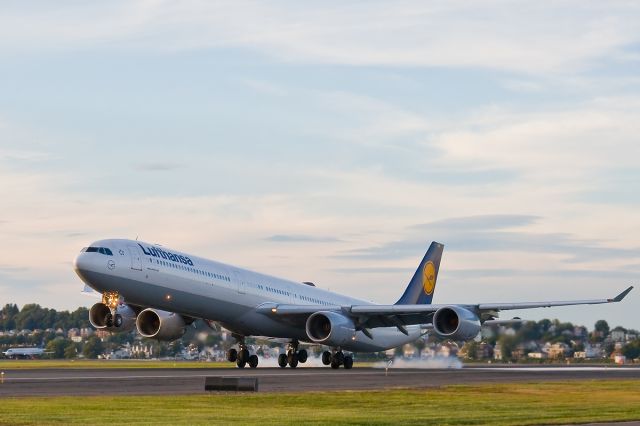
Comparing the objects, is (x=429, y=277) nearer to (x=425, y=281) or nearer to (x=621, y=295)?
(x=425, y=281)

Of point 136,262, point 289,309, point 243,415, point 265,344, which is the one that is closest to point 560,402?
point 243,415

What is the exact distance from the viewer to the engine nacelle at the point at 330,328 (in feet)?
205

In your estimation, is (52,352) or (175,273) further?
(52,352)

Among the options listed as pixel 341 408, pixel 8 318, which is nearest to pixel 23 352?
pixel 8 318

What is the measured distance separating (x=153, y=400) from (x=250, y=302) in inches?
1264

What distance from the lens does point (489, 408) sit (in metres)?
31.2

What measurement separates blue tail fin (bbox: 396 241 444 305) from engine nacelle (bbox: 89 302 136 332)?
21.2 metres

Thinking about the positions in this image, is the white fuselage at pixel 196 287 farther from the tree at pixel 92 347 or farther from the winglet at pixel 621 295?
the tree at pixel 92 347

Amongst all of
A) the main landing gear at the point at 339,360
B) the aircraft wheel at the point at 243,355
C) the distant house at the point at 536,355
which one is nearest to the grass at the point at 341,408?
the main landing gear at the point at 339,360

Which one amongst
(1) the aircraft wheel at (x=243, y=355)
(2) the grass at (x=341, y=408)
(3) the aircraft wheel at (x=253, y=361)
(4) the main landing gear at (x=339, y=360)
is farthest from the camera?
(4) the main landing gear at (x=339, y=360)

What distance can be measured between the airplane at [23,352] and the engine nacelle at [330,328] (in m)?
74.7

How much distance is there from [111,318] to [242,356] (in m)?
12.6

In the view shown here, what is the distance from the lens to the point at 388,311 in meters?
64.3

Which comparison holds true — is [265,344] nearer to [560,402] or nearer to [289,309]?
[289,309]
